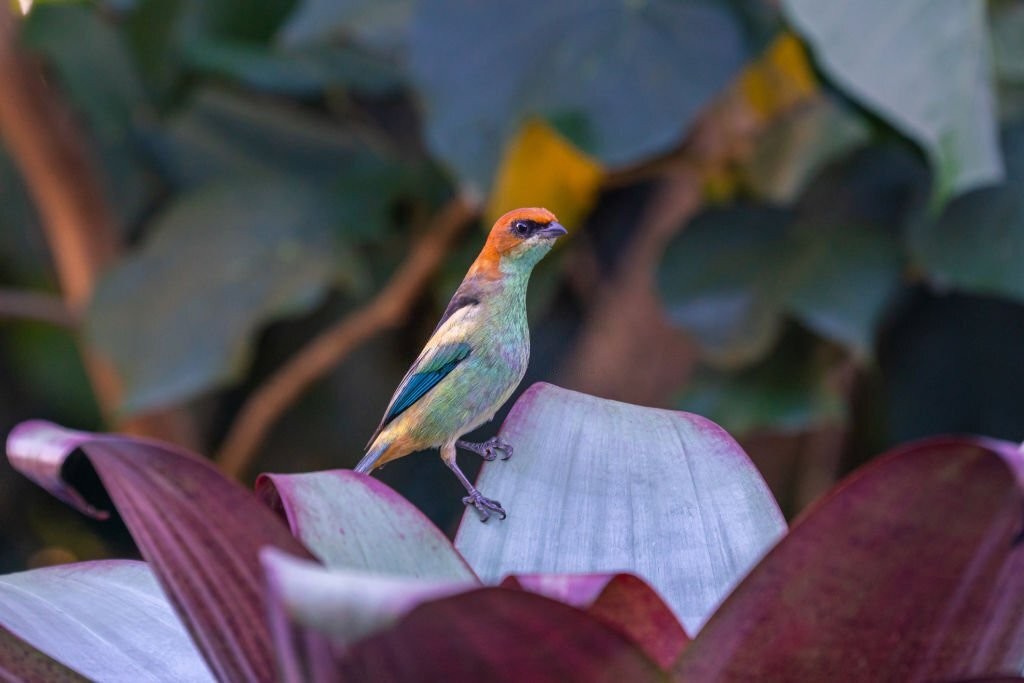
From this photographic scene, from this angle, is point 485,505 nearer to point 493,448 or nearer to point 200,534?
point 493,448

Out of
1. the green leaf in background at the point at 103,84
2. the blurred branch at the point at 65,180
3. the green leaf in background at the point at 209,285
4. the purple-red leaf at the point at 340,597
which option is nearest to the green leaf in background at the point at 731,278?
the green leaf in background at the point at 209,285

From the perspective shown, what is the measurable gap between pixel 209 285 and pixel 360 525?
3.58 ft

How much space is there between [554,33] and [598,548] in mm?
914

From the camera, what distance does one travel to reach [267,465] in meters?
1.79

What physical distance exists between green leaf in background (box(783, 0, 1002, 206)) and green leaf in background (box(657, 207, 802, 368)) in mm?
276

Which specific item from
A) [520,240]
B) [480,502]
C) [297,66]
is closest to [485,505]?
[480,502]

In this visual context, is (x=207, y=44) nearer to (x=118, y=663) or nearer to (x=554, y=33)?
(x=554, y=33)

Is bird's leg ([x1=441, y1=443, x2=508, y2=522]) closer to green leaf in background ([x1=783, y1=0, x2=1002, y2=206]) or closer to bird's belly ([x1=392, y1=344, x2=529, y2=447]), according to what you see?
bird's belly ([x1=392, y1=344, x2=529, y2=447])

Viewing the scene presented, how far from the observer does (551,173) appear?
1.30m

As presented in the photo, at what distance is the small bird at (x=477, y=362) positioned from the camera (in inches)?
17.9

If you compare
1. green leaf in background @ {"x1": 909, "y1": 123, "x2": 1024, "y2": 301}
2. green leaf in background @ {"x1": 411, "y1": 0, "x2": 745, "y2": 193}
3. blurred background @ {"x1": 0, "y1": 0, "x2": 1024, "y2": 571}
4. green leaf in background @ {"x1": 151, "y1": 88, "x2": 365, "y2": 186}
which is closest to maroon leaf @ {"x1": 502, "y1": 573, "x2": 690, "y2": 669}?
blurred background @ {"x1": 0, "y1": 0, "x2": 1024, "y2": 571}

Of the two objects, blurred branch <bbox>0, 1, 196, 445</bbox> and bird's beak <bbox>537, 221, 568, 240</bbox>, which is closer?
bird's beak <bbox>537, 221, 568, 240</bbox>

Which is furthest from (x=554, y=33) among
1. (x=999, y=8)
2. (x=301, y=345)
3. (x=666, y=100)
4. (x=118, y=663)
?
(x=118, y=663)

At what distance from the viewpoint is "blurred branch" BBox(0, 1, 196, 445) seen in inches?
56.9
